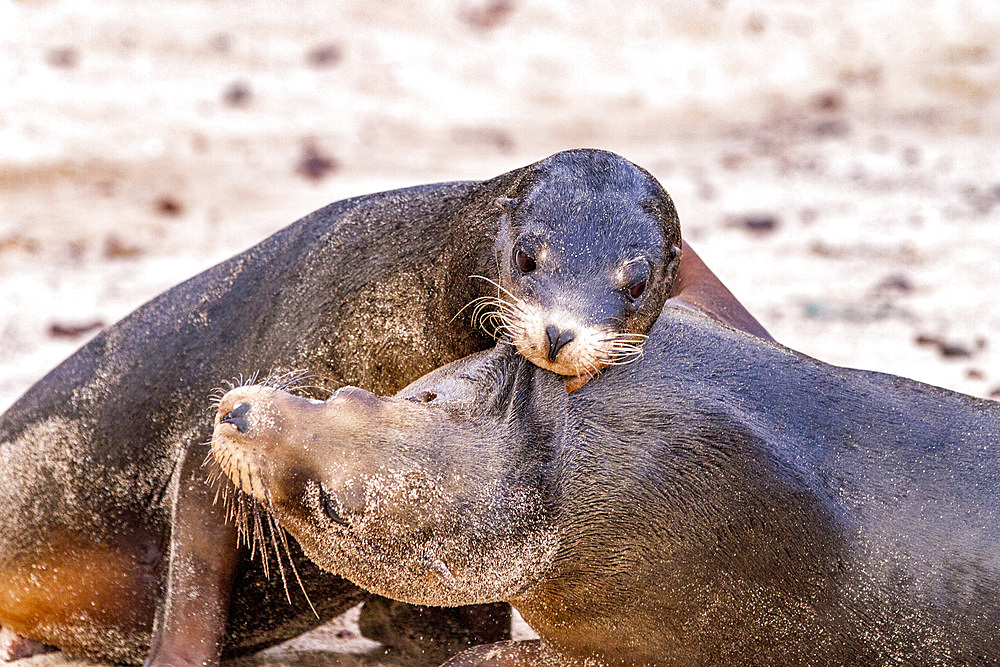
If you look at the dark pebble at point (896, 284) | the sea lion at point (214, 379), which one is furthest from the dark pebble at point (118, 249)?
the sea lion at point (214, 379)

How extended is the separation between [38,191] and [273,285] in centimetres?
715

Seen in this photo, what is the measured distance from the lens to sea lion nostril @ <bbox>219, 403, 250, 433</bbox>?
331cm

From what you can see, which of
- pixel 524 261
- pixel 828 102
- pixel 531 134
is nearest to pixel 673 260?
pixel 524 261

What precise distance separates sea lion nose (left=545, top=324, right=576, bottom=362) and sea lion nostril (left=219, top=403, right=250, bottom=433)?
873 millimetres

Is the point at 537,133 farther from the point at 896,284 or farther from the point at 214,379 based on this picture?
the point at 214,379

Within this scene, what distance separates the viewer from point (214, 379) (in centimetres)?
488

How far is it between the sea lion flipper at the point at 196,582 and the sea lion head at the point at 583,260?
109 centimetres

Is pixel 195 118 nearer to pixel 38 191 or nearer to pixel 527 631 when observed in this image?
pixel 38 191

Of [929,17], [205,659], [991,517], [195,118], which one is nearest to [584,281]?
[991,517]

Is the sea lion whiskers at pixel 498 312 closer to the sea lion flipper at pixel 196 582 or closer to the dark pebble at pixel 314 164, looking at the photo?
the sea lion flipper at pixel 196 582

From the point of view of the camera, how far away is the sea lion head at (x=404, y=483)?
3330 mm

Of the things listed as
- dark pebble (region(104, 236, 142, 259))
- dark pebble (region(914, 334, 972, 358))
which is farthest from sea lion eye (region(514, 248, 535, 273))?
dark pebble (region(104, 236, 142, 259))

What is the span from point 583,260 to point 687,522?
3.00 ft

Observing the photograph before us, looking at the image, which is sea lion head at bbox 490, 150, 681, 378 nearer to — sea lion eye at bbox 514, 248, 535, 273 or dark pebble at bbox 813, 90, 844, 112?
sea lion eye at bbox 514, 248, 535, 273
